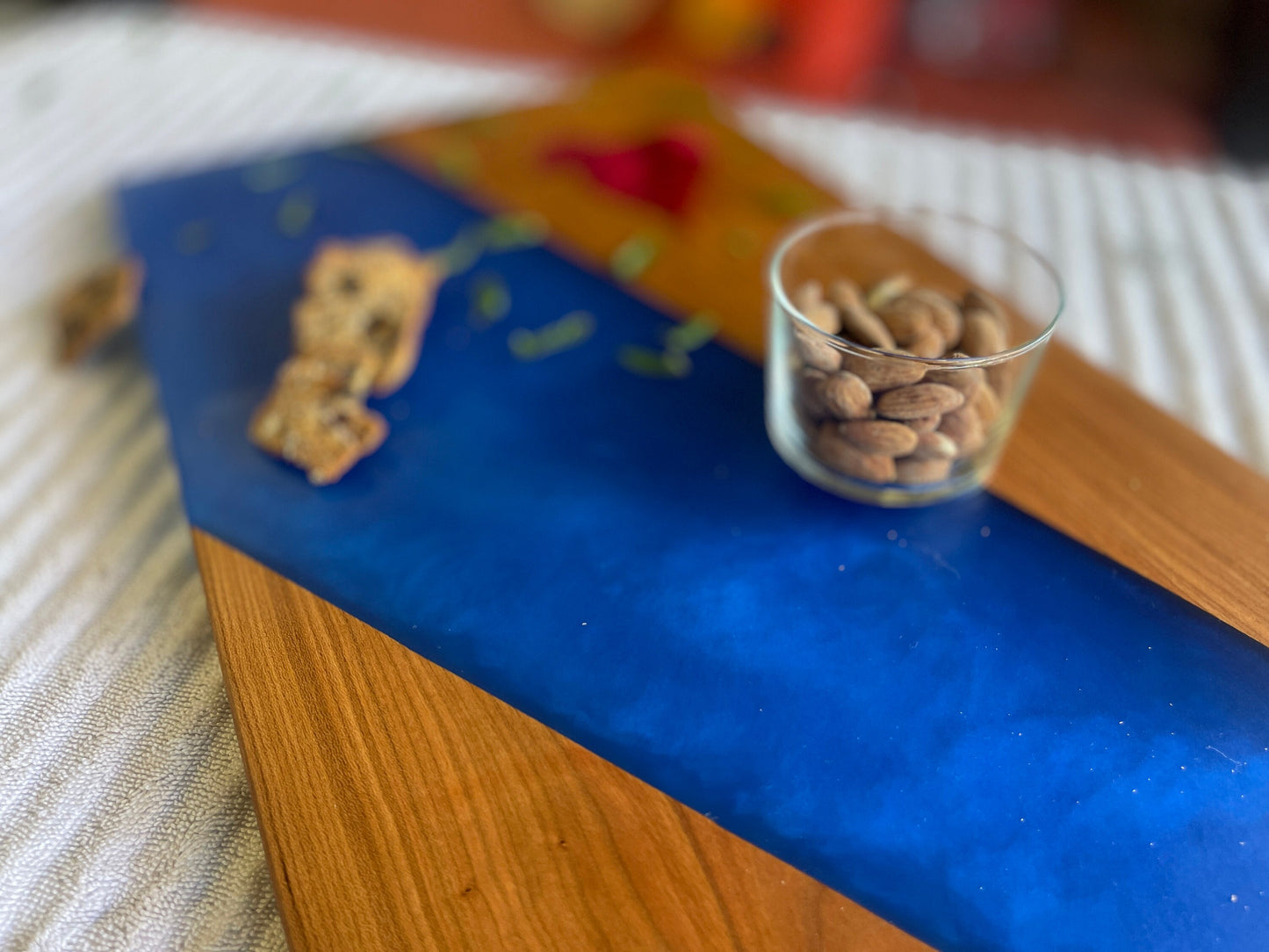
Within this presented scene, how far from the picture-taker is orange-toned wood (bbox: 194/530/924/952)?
1.28 ft

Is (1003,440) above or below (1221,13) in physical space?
above

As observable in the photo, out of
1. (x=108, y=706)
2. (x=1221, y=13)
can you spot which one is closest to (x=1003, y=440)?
(x=108, y=706)

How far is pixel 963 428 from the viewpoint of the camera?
512 mm

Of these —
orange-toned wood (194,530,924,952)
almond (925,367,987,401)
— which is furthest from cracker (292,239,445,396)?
almond (925,367,987,401)

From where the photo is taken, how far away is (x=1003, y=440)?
22.1 inches

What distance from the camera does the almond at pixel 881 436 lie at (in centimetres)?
51

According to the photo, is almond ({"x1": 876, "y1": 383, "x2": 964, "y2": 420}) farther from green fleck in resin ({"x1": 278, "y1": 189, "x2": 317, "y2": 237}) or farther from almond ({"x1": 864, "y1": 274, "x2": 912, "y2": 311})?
green fleck in resin ({"x1": 278, "y1": 189, "x2": 317, "y2": 237})

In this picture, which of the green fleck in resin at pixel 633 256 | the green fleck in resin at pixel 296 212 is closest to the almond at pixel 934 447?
the green fleck in resin at pixel 633 256

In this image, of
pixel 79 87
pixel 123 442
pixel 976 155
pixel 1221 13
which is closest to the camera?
pixel 123 442

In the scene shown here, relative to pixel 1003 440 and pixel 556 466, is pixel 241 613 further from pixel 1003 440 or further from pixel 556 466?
pixel 1003 440

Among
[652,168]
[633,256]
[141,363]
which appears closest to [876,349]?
[633,256]

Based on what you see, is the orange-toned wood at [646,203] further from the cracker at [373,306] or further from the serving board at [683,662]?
the cracker at [373,306]

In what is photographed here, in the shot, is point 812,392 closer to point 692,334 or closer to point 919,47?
point 692,334

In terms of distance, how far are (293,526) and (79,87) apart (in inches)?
35.5
